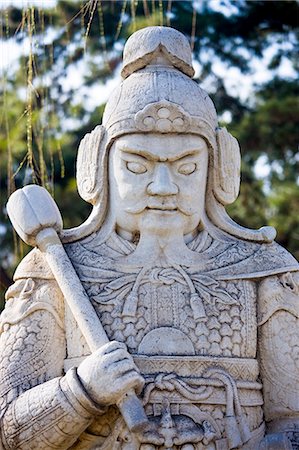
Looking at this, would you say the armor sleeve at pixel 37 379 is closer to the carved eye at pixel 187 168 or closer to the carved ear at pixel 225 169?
the carved eye at pixel 187 168

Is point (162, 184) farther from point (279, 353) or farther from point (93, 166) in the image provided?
point (279, 353)

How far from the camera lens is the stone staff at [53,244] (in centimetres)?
531

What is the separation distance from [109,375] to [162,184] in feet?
3.49

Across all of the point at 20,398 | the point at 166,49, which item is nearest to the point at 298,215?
the point at 166,49

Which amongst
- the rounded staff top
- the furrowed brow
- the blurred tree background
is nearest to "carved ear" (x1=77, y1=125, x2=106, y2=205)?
the furrowed brow

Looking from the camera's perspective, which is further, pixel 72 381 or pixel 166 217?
pixel 166 217

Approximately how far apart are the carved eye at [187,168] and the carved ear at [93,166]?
0.41m

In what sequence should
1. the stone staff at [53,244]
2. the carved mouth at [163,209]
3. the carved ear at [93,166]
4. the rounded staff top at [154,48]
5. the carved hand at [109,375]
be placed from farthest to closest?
the rounded staff top at [154,48]
the carved ear at [93,166]
the carved mouth at [163,209]
the stone staff at [53,244]
the carved hand at [109,375]

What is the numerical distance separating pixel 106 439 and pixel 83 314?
1.97 ft

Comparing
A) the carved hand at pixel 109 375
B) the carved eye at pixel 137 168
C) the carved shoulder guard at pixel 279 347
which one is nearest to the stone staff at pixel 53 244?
the carved hand at pixel 109 375

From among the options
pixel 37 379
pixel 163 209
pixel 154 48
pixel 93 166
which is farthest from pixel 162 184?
pixel 37 379

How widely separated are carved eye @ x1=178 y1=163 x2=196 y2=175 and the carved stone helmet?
0.55 feet

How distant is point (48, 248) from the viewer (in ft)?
18.4

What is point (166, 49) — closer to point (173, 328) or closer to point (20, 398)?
point (173, 328)
